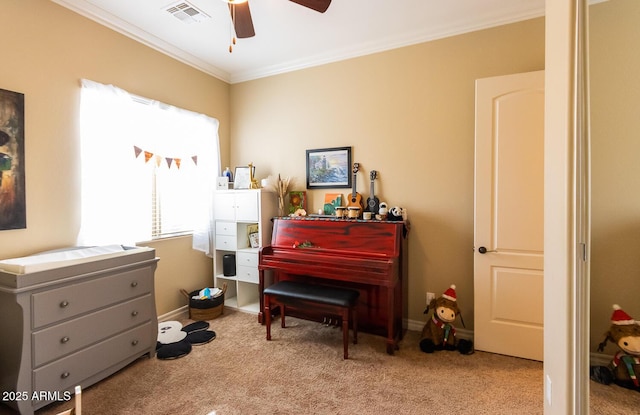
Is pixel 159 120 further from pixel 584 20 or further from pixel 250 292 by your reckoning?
pixel 584 20

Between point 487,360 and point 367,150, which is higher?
point 367,150

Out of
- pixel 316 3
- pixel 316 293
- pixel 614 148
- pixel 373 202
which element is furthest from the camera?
pixel 373 202

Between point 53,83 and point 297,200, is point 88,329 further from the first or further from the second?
point 297,200

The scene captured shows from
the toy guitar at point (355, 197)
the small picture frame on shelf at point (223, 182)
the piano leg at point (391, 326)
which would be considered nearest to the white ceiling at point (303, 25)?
the toy guitar at point (355, 197)

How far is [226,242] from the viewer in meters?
3.57

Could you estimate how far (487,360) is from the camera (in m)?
2.44

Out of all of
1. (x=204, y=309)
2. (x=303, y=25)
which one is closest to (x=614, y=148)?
(x=303, y=25)

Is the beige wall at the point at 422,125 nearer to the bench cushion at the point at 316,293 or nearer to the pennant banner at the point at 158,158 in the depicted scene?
the bench cushion at the point at 316,293

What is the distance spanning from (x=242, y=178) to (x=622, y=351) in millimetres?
3436

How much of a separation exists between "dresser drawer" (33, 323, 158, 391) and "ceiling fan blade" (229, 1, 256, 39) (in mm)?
2409

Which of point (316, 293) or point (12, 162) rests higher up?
point (12, 162)

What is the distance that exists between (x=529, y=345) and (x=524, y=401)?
0.62m

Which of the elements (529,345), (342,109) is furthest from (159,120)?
(529,345)

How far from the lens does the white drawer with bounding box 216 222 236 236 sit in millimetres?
3523
